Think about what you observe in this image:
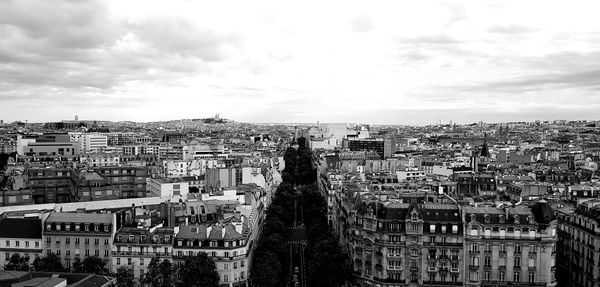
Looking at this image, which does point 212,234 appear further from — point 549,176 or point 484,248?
point 549,176

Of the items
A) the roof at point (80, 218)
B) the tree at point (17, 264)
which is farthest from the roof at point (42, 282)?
the roof at point (80, 218)

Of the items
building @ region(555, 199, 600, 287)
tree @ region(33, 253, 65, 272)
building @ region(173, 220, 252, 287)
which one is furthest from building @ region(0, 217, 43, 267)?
building @ region(555, 199, 600, 287)

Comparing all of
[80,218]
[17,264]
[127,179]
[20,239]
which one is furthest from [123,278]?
[127,179]

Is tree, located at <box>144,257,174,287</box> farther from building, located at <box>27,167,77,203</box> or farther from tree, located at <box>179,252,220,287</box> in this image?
building, located at <box>27,167,77,203</box>

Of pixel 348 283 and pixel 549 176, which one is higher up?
pixel 549 176

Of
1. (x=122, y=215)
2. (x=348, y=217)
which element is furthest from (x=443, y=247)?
(x=122, y=215)

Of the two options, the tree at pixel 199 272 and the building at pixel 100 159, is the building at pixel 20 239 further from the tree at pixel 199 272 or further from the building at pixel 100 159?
the building at pixel 100 159

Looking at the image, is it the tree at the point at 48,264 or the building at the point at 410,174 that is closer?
the tree at the point at 48,264
